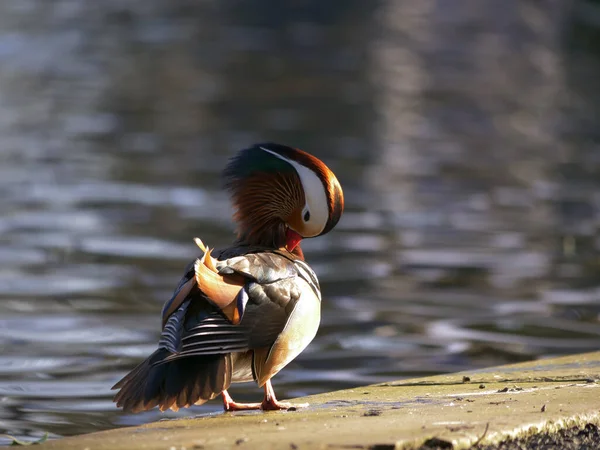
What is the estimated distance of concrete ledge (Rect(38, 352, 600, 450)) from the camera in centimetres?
404

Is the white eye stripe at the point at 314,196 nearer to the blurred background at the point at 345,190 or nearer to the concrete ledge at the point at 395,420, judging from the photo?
the concrete ledge at the point at 395,420

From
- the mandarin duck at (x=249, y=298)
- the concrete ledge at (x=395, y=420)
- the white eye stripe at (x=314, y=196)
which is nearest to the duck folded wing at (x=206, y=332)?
the mandarin duck at (x=249, y=298)

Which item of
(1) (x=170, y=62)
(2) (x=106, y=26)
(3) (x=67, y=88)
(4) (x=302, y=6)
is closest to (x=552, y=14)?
(4) (x=302, y=6)

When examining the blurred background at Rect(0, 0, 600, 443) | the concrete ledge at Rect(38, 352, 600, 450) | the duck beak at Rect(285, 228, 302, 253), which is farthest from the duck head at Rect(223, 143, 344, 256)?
the blurred background at Rect(0, 0, 600, 443)

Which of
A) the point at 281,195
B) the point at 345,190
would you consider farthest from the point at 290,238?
the point at 345,190

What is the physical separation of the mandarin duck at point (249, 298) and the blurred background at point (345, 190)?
148 cm

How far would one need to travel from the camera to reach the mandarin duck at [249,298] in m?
4.38

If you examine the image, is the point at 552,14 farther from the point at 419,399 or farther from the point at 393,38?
the point at 419,399

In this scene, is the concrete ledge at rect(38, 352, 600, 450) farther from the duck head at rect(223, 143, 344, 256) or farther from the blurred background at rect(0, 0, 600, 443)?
the blurred background at rect(0, 0, 600, 443)

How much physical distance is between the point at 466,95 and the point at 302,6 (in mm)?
20436

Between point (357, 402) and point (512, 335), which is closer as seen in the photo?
point (357, 402)

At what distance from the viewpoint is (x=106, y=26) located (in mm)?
35094

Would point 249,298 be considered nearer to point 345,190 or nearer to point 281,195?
point 281,195

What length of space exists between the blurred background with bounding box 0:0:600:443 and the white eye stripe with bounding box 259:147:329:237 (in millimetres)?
1712
